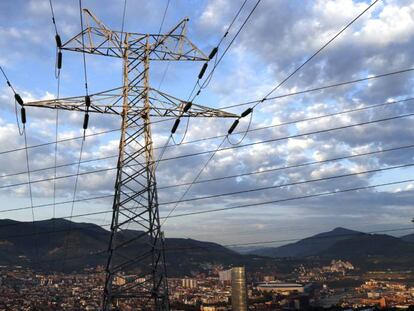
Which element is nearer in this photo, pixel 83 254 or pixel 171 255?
pixel 83 254

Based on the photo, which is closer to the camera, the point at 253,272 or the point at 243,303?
the point at 243,303

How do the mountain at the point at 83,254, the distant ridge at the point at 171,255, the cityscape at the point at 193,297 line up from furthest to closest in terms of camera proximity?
the distant ridge at the point at 171,255 → the mountain at the point at 83,254 → the cityscape at the point at 193,297

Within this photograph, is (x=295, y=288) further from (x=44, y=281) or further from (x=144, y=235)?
(x=144, y=235)

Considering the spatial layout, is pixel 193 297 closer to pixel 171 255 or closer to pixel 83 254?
pixel 171 255

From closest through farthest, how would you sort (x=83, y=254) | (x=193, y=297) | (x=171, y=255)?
(x=193, y=297) → (x=83, y=254) → (x=171, y=255)

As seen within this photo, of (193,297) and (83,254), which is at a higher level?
(83,254)

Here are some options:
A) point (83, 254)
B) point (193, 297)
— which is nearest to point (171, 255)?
point (83, 254)

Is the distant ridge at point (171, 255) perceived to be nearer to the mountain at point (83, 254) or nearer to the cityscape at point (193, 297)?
the mountain at point (83, 254)

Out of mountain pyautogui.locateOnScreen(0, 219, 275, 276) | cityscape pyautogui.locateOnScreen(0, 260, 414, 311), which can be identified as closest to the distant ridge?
mountain pyautogui.locateOnScreen(0, 219, 275, 276)

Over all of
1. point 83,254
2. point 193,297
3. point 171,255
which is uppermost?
point 83,254

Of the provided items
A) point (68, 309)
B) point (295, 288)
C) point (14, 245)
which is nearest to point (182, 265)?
point (295, 288)

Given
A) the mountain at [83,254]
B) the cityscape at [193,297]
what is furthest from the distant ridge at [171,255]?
the cityscape at [193,297]
